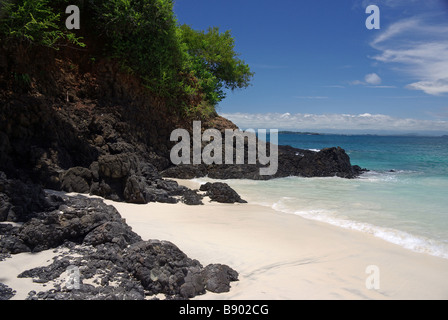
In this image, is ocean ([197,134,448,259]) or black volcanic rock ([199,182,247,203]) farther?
black volcanic rock ([199,182,247,203])

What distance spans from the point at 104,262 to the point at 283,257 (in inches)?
97.1

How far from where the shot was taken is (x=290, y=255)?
16.1 ft

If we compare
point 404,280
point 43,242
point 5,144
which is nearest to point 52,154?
point 5,144

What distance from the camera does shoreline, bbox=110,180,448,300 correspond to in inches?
152

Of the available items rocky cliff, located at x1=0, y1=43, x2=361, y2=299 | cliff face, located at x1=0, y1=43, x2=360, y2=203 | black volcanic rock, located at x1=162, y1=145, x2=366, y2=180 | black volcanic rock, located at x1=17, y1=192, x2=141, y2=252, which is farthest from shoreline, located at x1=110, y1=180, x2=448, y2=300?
black volcanic rock, located at x1=162, y1=145, x2=366, y2=180

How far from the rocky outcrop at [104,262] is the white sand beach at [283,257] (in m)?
0.16

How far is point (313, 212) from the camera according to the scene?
26.2 ft

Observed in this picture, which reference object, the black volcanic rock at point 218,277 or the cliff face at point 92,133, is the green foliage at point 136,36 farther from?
the black volcanic rock at point 218,277

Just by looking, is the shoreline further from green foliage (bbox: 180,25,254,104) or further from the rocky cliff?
green foliage (bbox: 180,25,254,104)

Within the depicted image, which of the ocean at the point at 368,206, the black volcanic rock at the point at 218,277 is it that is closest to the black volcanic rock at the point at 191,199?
the ocean at the point at 368,206

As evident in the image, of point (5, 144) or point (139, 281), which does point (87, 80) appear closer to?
point (5, 144)

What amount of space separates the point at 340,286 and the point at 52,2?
12.2m

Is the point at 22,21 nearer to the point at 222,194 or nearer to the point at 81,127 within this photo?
the point at 81,127

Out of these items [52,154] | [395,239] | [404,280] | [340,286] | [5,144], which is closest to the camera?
[340,286]
